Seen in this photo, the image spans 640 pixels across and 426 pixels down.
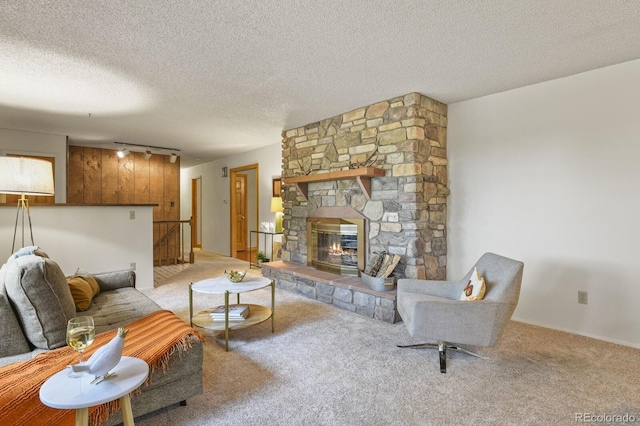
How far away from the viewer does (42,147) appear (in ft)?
17.6

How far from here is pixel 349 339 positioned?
2.95 meters

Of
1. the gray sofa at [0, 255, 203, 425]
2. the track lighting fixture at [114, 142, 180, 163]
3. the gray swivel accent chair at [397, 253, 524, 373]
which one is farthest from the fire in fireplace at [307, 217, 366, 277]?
the track lighting fixture at [114, 142, 180, 163]

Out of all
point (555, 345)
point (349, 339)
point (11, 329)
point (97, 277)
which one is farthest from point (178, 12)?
point (555, 345)

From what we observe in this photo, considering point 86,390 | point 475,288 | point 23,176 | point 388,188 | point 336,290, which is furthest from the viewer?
point 336,290

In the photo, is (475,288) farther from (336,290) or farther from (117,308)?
(117,308)

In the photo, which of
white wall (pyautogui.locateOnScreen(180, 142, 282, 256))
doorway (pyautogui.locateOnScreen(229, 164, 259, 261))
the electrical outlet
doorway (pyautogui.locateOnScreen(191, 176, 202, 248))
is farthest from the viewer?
doorway (pyautogui.locateOnScreen(191, 176, 202, 248))

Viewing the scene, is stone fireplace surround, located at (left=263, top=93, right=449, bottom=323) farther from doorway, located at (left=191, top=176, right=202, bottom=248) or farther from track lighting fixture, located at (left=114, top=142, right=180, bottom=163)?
doorway, located at (left=191, top=176, right=202, bottom=248)

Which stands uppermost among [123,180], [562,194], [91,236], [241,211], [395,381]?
[123,180]

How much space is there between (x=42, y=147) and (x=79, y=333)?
5.65 metres

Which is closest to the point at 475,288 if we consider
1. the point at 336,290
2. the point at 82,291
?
the point at 336,290

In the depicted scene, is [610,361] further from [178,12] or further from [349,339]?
[178,12]

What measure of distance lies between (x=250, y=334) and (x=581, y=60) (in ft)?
12.0

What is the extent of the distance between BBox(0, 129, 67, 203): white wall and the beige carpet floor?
4279 millimetres

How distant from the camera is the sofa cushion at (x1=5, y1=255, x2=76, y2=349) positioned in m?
1.77
